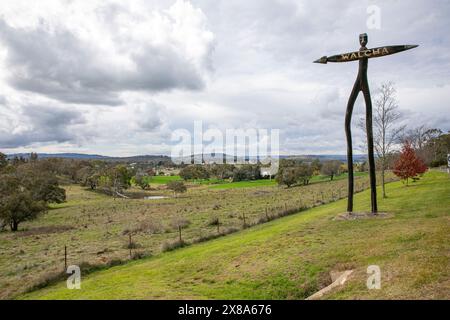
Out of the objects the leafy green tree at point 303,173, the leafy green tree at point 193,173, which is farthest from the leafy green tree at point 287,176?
the leafy green tree at point 193,173

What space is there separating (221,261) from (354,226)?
718 centimetres

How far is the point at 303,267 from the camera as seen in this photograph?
37.5 ft

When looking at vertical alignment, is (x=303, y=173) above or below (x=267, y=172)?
above

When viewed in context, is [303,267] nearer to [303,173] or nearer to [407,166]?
[407,166]

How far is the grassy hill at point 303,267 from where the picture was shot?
860 centimetres

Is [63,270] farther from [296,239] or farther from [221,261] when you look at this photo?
[296,239]

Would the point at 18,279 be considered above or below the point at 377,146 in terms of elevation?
below

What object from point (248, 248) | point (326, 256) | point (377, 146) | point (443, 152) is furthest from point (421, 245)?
point (443, 152)

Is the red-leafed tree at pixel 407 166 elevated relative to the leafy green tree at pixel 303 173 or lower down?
elevated

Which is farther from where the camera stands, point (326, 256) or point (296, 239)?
point (296, 239)

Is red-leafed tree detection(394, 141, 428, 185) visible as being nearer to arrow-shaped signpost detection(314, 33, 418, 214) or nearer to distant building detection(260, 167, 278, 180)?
arrow-shaped signpost detection(314, 33, 418, 214)

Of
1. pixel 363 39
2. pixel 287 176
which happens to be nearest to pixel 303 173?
pixel 287 176

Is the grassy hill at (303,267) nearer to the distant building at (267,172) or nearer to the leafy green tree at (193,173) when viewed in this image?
the distant building at (267,172)
